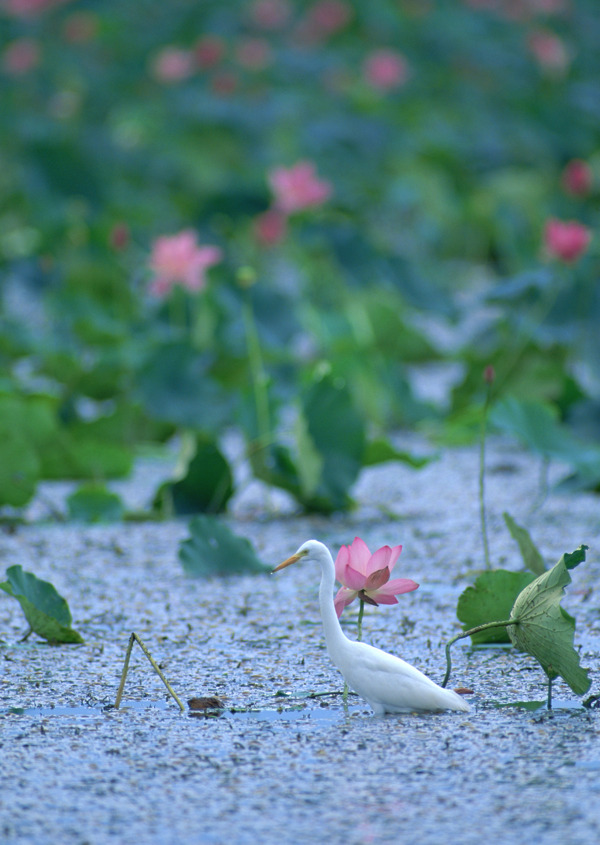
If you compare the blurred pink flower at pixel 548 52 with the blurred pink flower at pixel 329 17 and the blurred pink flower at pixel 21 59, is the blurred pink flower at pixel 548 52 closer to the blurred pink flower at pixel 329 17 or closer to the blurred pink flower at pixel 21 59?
the blurred pink flower at pixel 329 17

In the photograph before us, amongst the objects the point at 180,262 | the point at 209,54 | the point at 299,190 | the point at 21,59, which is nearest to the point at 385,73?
the point at 209,54

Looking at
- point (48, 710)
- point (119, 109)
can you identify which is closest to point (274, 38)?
point (119, 109)

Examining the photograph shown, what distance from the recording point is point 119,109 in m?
5.79

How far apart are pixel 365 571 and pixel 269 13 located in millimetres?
5475

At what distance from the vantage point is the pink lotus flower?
125 cm

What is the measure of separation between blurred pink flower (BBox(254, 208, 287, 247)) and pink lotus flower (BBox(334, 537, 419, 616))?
2.74 metres

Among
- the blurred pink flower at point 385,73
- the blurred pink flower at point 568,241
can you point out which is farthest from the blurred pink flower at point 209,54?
the blurred pink flower at point 568,241

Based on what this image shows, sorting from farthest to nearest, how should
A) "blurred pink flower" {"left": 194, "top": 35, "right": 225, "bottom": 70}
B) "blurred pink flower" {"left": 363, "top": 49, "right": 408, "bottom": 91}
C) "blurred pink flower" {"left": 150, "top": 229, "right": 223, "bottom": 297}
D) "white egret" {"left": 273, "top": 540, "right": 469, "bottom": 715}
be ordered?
"blurred pink flower" {"left": 363, "top": 49, "right": 408, "bottom": 91} → "blurred pink flower" {"left": 194, "top": 35, "right": 225, "bottom": 70} → "blurred pink flower" {"left": 150, "top": 229, "right": 223, "bottom": 297} → "white egret" {"left": 273, "top": 540, "right": 469, "bottom": 715}

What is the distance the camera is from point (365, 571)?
49.7 inches

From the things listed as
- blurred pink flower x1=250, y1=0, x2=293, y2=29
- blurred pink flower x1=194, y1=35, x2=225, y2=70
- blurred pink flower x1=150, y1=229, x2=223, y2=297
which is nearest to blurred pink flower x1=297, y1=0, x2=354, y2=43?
blurred pink flower x1=250, y1=0, x2=293, y2=29

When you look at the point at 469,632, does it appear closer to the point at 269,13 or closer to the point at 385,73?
the point at 385,73

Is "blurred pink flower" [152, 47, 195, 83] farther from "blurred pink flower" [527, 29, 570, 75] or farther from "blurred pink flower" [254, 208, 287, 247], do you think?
"blurred pink flower" [527, 29, 570, 75]

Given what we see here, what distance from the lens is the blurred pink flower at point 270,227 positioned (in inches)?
153

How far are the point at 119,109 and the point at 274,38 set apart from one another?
47.2 inches
